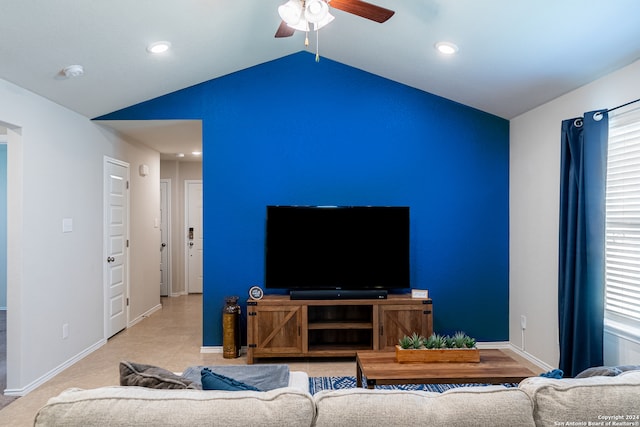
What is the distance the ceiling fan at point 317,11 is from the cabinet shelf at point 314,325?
2583mm

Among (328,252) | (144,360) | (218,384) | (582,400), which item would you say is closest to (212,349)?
(144,360)

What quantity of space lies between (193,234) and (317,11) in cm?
638

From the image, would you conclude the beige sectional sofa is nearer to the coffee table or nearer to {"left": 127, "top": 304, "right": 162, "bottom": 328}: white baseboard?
the coffee table

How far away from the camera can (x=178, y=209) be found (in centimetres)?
795

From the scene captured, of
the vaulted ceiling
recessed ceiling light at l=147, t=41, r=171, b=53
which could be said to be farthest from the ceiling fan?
recessed ceiling light at l=147, t=41, r=171, b=53

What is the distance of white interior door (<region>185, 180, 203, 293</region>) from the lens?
796 cm

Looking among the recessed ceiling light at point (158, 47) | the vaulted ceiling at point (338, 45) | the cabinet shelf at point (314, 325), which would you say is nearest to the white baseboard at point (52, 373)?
the cabinet shelf at point (314, 325)

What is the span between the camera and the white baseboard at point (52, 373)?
335cm

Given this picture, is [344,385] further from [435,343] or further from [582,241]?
[582,241]

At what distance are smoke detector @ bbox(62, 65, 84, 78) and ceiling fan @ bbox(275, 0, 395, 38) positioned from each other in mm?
1971

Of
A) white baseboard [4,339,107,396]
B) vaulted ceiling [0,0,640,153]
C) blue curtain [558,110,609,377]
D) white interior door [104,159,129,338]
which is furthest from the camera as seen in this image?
white interior door [104,159,129,338]

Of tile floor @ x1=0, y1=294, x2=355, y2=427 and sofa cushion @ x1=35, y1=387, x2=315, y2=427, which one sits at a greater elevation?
sofa cushion @ x1=35, y1=387, x2=315, y2=427

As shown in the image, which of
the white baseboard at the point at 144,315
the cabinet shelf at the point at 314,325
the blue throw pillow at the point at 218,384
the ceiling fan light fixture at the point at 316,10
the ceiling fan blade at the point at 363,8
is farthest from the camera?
the white baseboard at the point at 144,315

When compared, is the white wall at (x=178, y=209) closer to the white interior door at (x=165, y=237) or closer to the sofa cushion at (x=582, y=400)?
the white interior door at (x=165, y=237)
